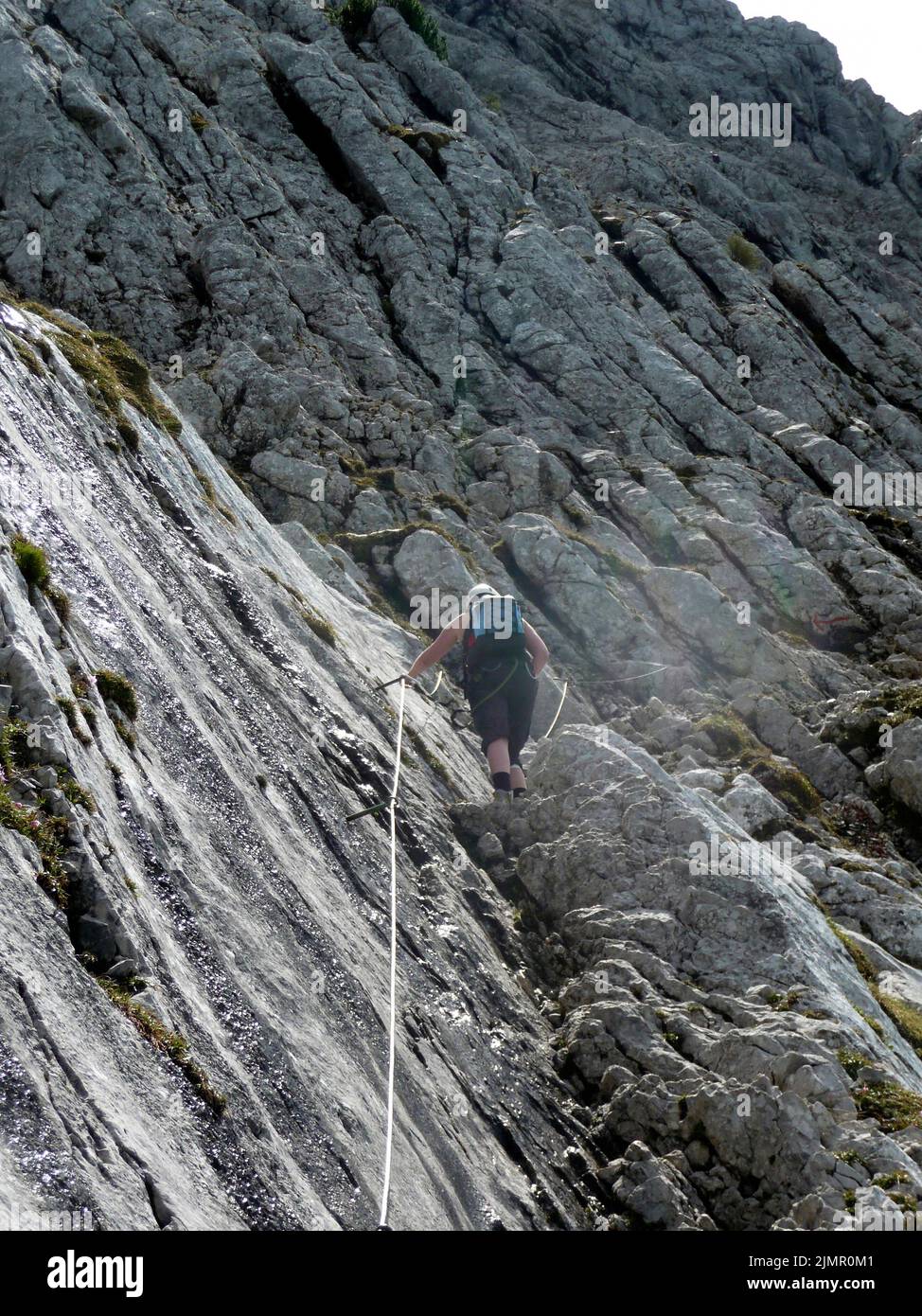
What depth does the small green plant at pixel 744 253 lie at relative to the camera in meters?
57.8

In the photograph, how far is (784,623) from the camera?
35.5m

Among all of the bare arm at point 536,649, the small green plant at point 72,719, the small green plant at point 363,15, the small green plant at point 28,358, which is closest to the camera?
the small green plant at point 72,719

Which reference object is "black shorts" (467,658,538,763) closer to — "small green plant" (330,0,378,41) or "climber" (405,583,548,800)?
"climber" (405,583,548,800)

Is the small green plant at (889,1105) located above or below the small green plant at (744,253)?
below

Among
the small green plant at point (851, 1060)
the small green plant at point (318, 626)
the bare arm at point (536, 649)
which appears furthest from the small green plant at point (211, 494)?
the small green plant at point (851, 1060)

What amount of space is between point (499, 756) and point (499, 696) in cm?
88

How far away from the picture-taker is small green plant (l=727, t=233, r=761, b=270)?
57.8 m

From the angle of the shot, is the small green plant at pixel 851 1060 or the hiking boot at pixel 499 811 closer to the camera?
the small green plant at pixel 851 1060

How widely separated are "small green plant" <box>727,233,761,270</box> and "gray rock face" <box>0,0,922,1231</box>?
11.1 inches

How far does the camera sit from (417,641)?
23.5 m

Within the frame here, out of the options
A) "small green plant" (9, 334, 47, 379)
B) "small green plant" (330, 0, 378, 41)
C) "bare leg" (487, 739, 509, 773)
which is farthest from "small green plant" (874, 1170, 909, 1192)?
"small green plant" (330, 0, 378, 41)

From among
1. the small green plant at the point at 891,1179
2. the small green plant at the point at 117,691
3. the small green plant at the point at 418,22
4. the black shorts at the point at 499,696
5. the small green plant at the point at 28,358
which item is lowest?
the small green plant at the point at 891,1179

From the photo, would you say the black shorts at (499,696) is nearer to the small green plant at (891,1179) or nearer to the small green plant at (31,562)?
the small green plant at (891,1179)

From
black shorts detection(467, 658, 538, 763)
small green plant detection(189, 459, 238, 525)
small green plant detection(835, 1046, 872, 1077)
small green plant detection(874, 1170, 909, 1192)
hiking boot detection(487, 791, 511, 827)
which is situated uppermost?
small green plant detection(189, 459, 238, 525)
